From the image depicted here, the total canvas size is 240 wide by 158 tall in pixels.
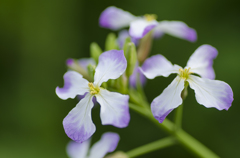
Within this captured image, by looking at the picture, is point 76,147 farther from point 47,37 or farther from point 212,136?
point 47,37

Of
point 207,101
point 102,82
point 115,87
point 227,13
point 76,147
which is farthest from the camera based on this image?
point 227,13

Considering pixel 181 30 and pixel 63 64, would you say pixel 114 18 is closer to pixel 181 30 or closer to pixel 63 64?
pixel 181 30

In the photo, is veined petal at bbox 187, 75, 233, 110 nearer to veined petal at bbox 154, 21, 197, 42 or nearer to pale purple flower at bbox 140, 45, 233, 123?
pale purple flower at bbox 140, 45, 233, 123

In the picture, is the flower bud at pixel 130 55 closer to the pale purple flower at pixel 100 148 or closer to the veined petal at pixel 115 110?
the veined petal at pixel 115 110

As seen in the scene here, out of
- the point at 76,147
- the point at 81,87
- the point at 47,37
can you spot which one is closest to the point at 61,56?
the point at 47,37

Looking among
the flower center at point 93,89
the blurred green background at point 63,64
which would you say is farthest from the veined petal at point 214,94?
the blurred green background at point 63,64

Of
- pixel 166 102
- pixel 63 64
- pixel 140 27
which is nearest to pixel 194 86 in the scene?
pixel 166 102
